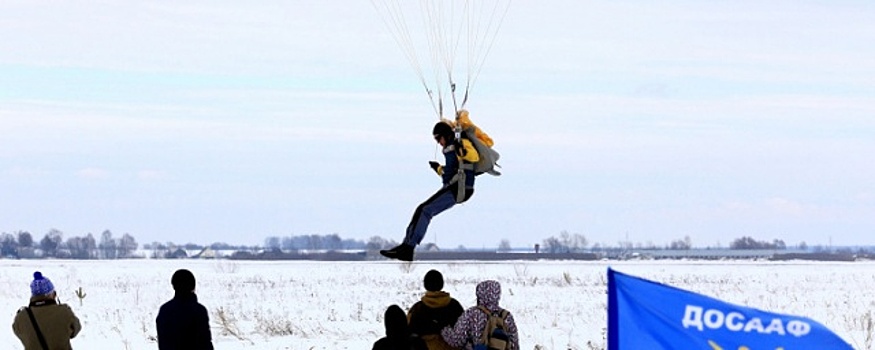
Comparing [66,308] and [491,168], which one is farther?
[491,168]

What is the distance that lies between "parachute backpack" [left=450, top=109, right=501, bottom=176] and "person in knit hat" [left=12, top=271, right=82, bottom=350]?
4035mm

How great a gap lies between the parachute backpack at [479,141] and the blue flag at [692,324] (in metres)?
5.69

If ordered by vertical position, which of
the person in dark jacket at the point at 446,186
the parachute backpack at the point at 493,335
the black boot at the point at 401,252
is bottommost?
the parachute backpack at the point at 493,335

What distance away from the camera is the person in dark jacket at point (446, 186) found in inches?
494

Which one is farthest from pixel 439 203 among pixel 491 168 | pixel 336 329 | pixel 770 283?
pixel 770 283

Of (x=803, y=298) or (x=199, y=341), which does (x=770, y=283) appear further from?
(x=199, y=341)

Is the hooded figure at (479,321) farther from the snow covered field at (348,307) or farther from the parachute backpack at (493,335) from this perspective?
the snow covered field at (348,307)

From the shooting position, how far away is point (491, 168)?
41.7ft

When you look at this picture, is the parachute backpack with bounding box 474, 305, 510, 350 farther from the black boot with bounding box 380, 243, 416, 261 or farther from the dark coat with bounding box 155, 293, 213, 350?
the black boot with bounding box 380, 243, 416, 261

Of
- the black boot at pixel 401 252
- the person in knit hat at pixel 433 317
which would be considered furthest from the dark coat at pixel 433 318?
the black boot at pixel 401 252

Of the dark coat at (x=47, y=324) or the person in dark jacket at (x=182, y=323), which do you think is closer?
the person in dark jacket at (x=182, y=323)

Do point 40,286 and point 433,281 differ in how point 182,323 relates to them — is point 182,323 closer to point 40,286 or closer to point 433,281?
point 40,286

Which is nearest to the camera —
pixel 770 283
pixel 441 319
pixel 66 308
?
pixel 441 319

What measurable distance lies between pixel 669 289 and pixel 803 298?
24.2 m
